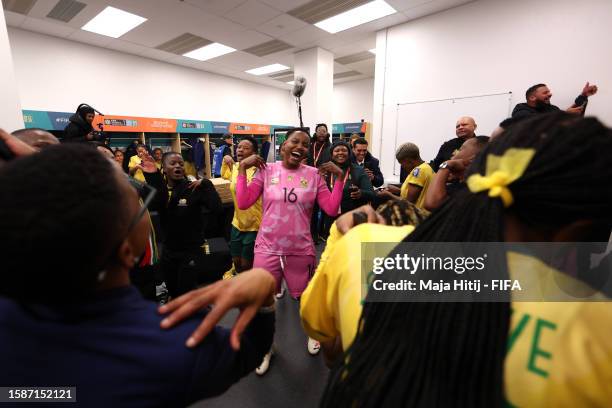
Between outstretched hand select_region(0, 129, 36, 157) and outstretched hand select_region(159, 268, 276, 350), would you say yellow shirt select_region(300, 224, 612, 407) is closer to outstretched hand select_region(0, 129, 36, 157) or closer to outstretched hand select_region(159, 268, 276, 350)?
outstretched hand select_region(159, 268, 276, 350)

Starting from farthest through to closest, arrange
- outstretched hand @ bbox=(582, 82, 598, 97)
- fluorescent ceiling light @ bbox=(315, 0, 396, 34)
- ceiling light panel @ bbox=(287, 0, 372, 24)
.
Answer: fluorescent ceiling light @ bbox=(315, 0, 396, 34), ceiling light panel @ bbox=(287, 0, 372, 24), outstretched hand @ bbox=(582, 82, 598, 97)

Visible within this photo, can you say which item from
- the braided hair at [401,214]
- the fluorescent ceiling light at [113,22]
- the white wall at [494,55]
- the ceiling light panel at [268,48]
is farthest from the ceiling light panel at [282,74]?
the braided hair at [401,214]

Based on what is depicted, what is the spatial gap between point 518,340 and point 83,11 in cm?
633

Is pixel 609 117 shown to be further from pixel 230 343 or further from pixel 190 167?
pixel 190 167

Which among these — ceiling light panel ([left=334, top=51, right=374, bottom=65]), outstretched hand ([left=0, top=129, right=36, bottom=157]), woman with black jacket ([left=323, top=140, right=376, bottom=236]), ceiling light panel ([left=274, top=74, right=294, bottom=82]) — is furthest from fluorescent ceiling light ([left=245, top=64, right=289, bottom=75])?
outstretched hand ([left=0, top=129, right=36, bottom=157])

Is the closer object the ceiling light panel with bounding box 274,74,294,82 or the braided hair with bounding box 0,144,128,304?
the braided hair with bounding box 0,144,128,304

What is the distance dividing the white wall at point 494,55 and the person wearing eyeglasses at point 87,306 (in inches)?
171

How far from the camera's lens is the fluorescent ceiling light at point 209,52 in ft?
19.3

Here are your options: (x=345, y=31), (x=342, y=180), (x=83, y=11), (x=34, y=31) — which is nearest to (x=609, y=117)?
(x=342, y=180)

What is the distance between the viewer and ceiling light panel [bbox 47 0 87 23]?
4130 mm

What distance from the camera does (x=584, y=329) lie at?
41 cm

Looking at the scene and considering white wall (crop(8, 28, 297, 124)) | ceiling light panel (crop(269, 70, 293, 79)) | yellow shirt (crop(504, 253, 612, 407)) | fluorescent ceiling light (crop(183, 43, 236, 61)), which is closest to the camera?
yellow shirt (crop(504, 253, 612, 407))

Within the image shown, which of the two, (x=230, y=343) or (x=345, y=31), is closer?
(x=230, y=343)

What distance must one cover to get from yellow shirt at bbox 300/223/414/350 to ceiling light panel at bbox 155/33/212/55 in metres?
6.03
